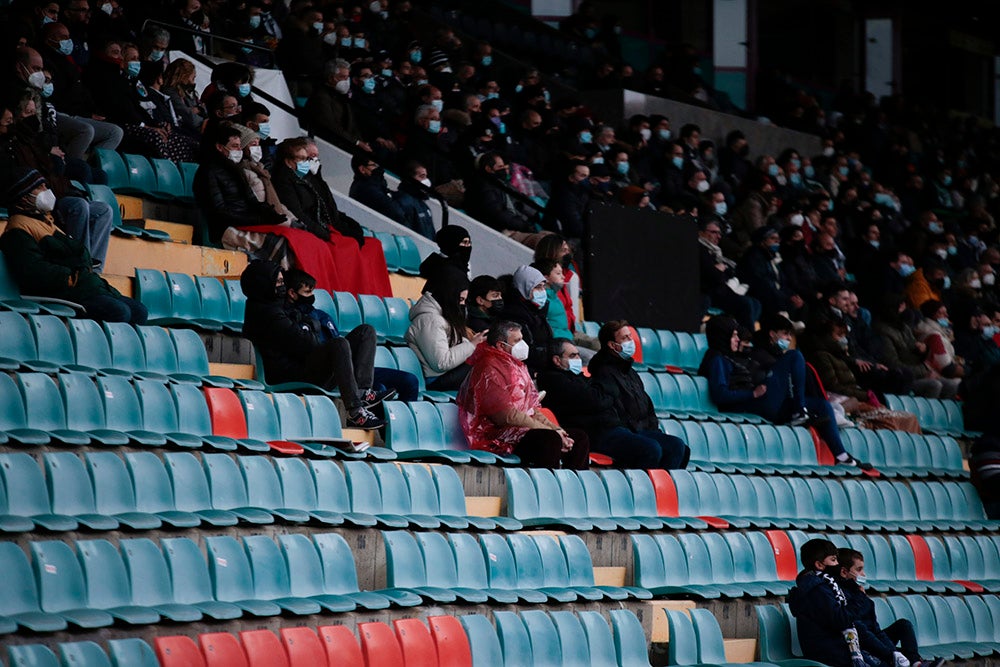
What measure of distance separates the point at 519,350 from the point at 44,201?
2338 millimetres

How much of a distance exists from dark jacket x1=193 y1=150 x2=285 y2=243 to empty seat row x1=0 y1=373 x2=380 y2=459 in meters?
1.98

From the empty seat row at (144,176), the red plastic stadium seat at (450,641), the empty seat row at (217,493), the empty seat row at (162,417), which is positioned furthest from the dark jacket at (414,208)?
the red plastic stadium seat at (450,641)

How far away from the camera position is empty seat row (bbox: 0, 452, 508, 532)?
548cm

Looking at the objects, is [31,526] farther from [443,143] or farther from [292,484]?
[443,143]

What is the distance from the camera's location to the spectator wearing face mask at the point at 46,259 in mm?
7180

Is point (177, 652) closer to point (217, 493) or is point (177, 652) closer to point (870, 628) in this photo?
point (217, 493)

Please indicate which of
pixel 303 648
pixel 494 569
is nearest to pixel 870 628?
pixel 494 569

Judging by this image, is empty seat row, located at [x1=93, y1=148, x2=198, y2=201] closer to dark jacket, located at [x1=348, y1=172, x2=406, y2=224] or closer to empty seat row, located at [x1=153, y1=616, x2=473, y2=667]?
dark jacket, located at [x1=348, y1=172, x2=406, y2=224]

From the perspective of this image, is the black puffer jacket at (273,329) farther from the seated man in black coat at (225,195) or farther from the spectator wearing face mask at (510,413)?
the seated man in black coat at (225,195)

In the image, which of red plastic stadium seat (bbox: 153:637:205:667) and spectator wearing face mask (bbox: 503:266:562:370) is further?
spectator wearing face mask (bbox: 503:266:562:370)

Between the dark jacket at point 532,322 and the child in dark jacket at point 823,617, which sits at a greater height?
the dark jacket at point 532,322

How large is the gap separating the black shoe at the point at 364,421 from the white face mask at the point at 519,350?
0.78 m

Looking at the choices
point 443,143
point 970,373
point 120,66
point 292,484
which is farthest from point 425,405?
point 970,373

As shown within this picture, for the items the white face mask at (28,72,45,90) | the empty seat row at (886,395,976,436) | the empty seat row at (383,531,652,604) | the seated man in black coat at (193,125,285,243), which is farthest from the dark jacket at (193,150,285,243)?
the empty seat row at (886,395,976,436)
